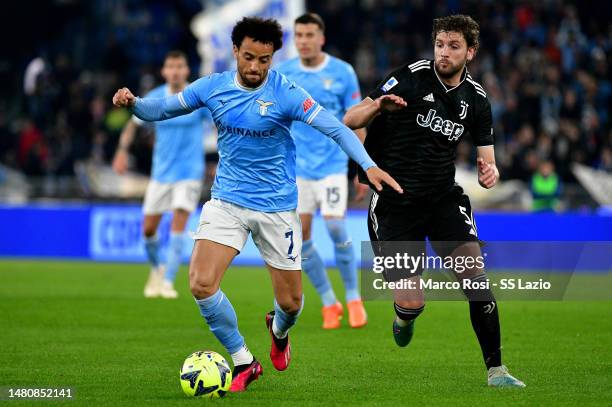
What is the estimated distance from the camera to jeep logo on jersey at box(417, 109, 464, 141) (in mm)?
8023

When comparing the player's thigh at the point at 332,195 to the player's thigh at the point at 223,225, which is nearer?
the player's thigh at the point at 223,225

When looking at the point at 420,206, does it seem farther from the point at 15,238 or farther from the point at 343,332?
the point at 15,238

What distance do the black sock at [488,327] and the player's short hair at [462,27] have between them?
182 cm

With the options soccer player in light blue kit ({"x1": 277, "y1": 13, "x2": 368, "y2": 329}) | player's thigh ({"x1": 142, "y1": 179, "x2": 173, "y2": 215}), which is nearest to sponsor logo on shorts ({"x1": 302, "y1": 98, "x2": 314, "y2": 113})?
soccer player in light blue kit ({"x1": 277, "y1": 13, "x2": 368, "y2": 329})

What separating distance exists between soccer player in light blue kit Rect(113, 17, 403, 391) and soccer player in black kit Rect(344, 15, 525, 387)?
0.52 metres

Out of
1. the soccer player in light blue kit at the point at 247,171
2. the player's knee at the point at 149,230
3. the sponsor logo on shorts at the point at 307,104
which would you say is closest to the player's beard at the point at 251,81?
the soccer player in light blue kit at the point at 247,171

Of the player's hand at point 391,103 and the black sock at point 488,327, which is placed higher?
the player's hand at point 391,103

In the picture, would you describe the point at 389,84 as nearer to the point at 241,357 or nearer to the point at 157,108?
the point at 157,108

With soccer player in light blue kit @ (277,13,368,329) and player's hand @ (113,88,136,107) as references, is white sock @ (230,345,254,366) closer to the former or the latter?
player's hand @ (113,88,136,107)

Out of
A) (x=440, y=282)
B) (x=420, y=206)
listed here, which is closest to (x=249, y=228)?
(x=420, y=206)

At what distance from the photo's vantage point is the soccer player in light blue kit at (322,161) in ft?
37.2

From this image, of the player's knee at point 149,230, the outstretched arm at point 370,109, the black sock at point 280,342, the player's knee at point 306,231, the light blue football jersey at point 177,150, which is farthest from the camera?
the light blue football jersey at point 177,150

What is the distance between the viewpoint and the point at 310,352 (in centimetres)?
955

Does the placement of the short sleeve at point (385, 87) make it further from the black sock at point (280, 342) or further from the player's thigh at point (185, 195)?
the player's thigh at point (185, 195)
